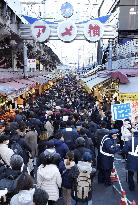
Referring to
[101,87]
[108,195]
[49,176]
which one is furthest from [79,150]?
[101,87]

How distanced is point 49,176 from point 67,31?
2180 centimetres

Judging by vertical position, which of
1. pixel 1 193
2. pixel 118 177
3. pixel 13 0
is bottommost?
pixel 118 177

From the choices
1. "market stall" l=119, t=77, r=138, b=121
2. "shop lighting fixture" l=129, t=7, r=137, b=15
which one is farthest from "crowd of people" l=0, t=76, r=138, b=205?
"shop lighting fixture" l=129, t=7, r=137, b=15

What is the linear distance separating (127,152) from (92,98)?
14.7 m

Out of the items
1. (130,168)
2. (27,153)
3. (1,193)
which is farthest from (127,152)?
(1,193)

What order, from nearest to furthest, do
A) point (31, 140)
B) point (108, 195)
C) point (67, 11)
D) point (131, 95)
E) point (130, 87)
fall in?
point (108, 195) → point (31, 140) → point (131, 95) → point (130, 87) → point (67, 11)

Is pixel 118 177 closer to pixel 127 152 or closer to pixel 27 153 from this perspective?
pixel 127 152

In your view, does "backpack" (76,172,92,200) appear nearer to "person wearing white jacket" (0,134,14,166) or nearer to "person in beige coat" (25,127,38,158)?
"person wearing white jacket" (0,134,14,166)

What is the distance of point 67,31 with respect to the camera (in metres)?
28.0

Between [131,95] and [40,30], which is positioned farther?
[40,30]

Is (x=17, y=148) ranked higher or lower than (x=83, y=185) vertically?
higher

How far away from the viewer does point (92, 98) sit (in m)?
24.4

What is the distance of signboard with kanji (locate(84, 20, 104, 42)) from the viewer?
27.6 m

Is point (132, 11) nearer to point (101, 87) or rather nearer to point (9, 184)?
point (101, 87)
